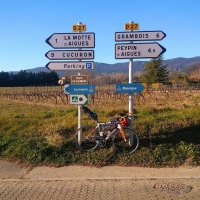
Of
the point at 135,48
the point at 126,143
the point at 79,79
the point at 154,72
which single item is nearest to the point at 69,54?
the point at 79,79

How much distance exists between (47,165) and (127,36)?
11.3 ft

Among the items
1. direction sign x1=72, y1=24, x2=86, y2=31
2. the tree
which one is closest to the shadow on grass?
direction sign x1=72, y1=24, x2=86, y2=31

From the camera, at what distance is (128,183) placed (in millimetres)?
4965

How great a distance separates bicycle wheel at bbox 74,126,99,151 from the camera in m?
6.56

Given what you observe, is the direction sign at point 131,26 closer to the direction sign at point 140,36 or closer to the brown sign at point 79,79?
the direction sign at point 140,36

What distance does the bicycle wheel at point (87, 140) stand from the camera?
656 centimetres

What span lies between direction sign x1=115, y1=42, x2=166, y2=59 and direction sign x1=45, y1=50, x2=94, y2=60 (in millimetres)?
686

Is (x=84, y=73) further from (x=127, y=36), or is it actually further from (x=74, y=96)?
(x=127, y=36)

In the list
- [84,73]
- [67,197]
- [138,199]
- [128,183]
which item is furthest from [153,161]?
[84,73]

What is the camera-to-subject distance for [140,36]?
6.58m

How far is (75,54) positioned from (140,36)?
1.60 meters

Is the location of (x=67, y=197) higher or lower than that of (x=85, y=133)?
lower

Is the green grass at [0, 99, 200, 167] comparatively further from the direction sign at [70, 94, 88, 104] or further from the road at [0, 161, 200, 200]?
the direction sign at [70, 94, 88, 104]

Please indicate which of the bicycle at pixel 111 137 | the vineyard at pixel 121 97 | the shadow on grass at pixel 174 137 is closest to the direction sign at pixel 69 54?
the bicycle at pixel 111 137
